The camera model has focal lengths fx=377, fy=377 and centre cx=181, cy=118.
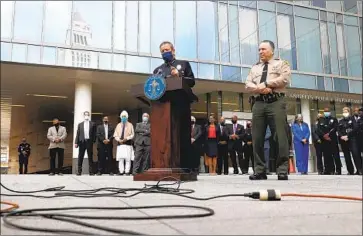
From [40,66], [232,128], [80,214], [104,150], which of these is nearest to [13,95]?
[40,66]

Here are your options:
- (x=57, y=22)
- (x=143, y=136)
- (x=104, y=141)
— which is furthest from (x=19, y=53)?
(x=143, y=136)

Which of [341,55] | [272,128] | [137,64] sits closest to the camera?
[272,128]

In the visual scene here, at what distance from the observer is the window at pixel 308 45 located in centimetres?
1828

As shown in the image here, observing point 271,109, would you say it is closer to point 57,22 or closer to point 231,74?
point 57,22

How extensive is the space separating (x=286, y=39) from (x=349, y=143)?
1011 centimetres

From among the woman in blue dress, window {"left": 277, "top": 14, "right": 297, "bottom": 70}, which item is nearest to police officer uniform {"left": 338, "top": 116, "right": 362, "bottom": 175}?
the woman in blue dress

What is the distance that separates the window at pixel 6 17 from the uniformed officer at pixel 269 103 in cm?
1141

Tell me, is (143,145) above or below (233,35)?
below

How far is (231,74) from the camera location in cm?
1684

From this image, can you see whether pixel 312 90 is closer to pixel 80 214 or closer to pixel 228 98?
pixel 228 98

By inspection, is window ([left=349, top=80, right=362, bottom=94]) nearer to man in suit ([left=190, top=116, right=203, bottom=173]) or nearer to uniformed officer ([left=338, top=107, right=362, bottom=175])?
uniformed officer ([left=338, top=107, right=362, bottom=175])

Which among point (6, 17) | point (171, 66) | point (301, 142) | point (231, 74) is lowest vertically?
point (301, 142)

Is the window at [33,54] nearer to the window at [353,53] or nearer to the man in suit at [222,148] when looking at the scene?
the man in suit at [222,148]

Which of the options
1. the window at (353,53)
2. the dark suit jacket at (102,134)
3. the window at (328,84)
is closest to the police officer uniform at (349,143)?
the dark suit jacket at (102,134)
